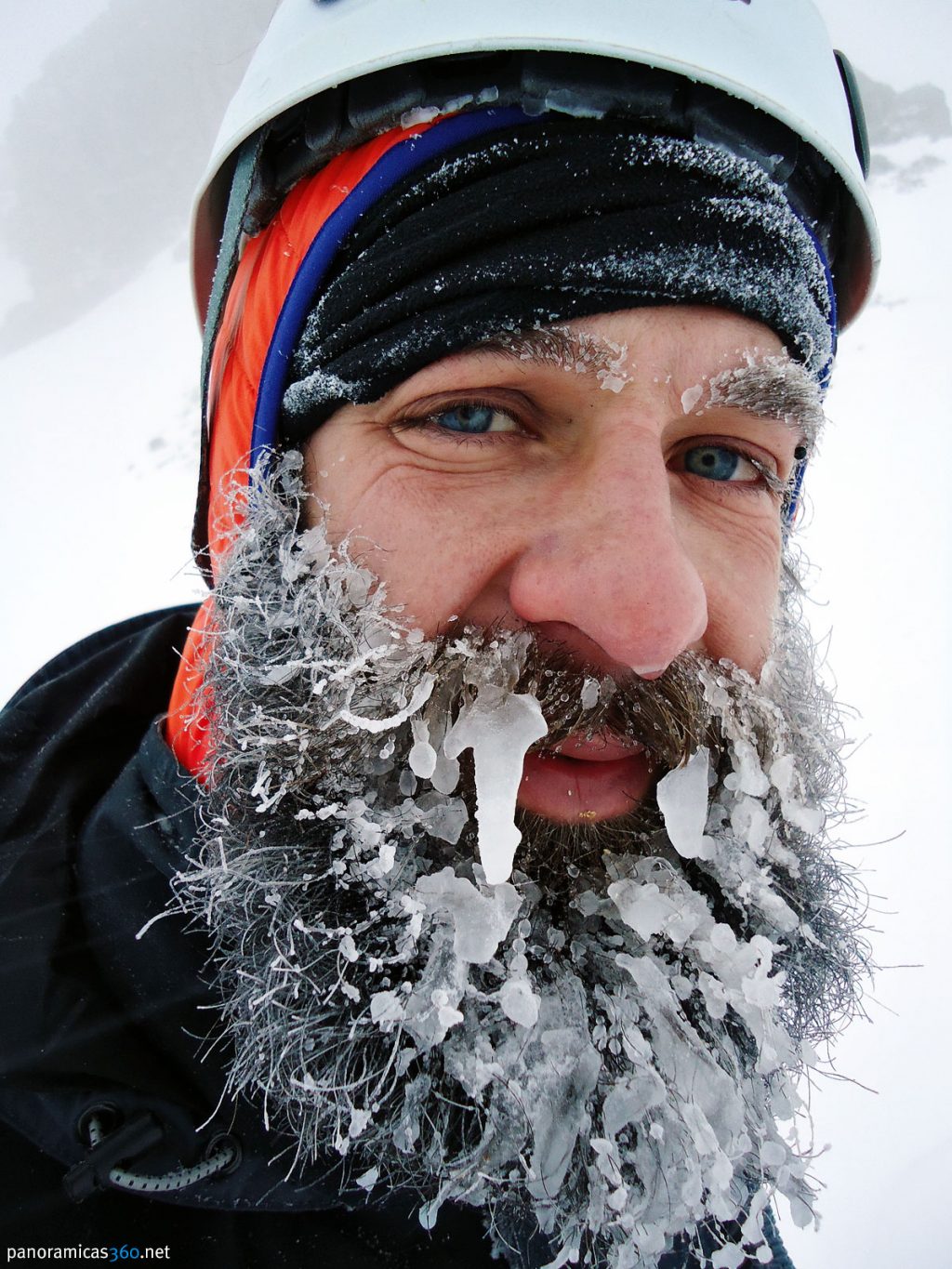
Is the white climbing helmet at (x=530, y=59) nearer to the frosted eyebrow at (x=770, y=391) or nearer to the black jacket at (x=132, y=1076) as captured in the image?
the frosted eyebrow at (x=770, y=391)

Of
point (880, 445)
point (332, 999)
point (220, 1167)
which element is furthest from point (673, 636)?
point (880, 445)

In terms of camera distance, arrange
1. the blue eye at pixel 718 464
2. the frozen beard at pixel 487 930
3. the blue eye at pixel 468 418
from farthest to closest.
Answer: the blue eye at pixel 718 464, the blue eye at pixel 468 418, the frozen beard at pixel 487 930

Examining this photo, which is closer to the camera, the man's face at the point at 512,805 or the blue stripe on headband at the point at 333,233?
the man's face at the point at 512,805

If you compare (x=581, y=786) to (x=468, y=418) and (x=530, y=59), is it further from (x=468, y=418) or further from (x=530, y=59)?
(x=530, y=59)

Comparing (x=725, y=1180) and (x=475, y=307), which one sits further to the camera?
(x=475, y=307)

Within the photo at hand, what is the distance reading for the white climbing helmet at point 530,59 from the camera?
1.15m

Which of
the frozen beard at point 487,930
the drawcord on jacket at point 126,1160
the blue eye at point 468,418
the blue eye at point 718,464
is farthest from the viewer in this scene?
the blue eye at point 718,464

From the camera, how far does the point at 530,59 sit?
45.9 inches

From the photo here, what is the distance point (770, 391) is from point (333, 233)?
0.80m

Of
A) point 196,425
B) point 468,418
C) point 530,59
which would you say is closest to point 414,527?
point 468,418

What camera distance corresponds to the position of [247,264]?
4.86 ft

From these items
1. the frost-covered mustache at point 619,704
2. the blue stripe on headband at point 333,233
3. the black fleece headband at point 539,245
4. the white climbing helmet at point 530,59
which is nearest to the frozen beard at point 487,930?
the frost-covered mustache at point 619,704

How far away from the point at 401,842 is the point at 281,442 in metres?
0.75

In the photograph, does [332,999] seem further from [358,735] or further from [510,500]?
[510,500]
